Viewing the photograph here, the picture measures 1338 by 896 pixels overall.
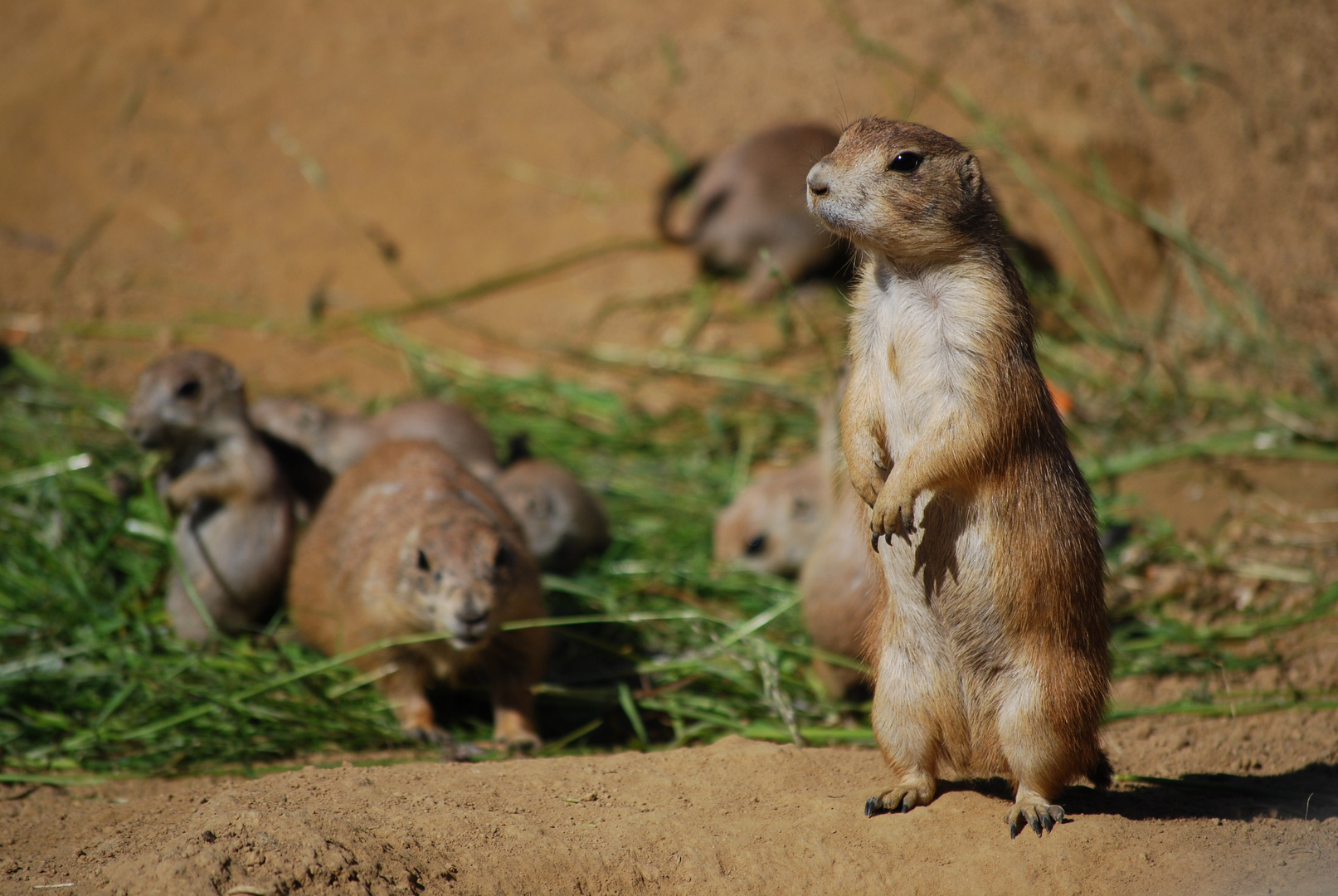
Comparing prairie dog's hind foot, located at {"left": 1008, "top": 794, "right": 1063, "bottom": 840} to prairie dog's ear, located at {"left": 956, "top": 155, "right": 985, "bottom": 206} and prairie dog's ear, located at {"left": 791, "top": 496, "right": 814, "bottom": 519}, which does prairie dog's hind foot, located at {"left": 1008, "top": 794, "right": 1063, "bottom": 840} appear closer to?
prairie dog's ear, located at {"left": 956, "top": 155, "right": 985, "bottom": 206}

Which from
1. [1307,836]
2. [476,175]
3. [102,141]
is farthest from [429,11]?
[1307,836]

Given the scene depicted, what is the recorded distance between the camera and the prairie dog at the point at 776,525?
6.18m

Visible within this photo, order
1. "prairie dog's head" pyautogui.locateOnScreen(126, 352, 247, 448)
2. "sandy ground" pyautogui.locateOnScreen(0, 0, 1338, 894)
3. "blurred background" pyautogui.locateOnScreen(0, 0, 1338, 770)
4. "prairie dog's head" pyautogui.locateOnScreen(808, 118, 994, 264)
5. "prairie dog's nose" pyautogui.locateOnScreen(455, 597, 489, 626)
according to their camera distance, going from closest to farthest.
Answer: "prairie dog's head" pyautogui.locateOnScreen(808, 118, 994, 264) < "prairie dog's nose" pyautogui.locateOnScreen(455, 597, 489, 626) < "blurred background" pyautogui.locateOnScreen(0, 0, 1338, 770) < "prairie dog's head" pyautogui.locateOnScreen(126, 352, 247, 448) < "sandy ground" pyautogui.locateOnScreen(0, 0, 1338, 894)

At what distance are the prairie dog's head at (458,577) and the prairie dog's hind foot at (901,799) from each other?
6.42ft

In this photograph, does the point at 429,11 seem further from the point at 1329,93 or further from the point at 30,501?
the point at 1329,93

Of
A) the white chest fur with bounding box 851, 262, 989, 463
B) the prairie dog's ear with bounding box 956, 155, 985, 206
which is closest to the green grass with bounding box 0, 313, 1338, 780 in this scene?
the white chest fur with bounding box 851, 262, 989, 463

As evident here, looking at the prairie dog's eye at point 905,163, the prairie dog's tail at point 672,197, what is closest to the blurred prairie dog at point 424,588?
the prairie dog's eye at point 905,163

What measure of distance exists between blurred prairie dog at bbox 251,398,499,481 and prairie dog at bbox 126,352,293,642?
62 cm

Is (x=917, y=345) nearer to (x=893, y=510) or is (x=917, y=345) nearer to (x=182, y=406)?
(x=893, y=510)

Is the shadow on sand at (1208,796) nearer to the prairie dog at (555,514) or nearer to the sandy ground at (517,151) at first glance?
the sandy ground at (517,151)

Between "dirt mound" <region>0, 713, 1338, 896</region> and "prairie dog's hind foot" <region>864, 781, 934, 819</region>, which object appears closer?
"dirt mound" <region>0, 713, 1338, 896</region>

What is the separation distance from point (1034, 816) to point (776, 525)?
3109 millimetres

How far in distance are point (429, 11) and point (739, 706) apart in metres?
8.64

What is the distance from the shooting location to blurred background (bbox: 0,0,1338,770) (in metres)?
5.23
